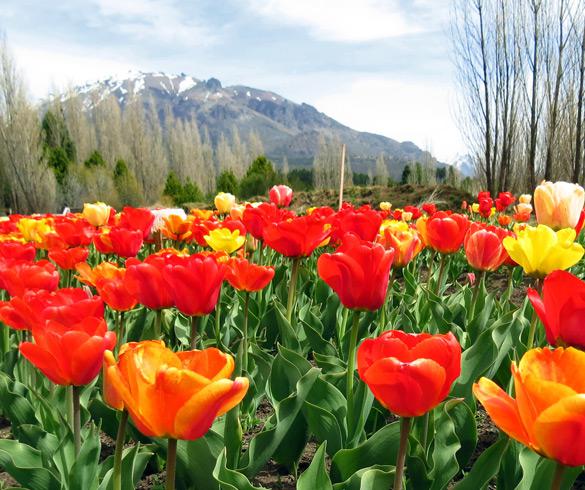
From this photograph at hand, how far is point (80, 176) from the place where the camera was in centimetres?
2738

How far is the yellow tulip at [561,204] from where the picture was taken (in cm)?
218

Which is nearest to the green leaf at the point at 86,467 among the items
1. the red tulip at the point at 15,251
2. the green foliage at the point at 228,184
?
the red tulip at the point at 15,251

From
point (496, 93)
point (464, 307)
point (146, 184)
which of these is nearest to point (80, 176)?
point (146, 184)

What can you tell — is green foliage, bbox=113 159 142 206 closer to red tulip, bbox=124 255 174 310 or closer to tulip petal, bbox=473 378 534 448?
red tulip, bbox=124 255 174 310

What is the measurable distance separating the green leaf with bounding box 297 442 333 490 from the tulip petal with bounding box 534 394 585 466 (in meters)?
0.48

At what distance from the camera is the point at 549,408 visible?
610 mm

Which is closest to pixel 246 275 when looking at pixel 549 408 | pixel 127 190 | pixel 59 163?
pixel 549 408

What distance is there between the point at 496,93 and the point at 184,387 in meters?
14.9

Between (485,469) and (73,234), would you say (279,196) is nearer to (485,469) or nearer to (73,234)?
(73,234)

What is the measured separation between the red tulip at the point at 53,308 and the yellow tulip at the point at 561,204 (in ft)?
5.58

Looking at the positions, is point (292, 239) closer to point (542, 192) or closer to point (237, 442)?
point (237, 442)

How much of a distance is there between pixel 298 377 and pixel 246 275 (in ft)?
1.42

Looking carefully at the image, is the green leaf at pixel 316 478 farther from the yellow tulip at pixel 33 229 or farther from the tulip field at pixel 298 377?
the yellow tulip at pixel 33 229

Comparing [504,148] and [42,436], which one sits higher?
[504,148]
